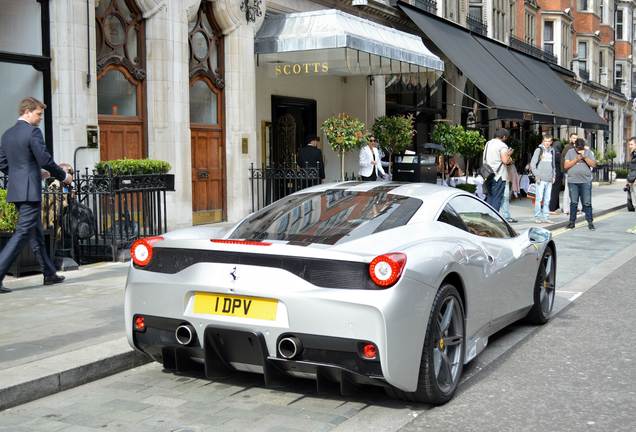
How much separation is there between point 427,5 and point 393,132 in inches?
275

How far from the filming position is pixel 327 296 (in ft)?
15.1

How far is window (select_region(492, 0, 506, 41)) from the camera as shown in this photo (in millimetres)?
32906

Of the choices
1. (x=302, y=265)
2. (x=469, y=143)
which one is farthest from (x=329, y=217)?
(x=469, y=143)

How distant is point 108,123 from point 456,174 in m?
11.0

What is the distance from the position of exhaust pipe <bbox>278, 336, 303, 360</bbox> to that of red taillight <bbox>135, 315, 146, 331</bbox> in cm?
101

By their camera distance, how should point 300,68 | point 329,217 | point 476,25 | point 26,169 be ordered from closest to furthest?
point 329,217 → point 26,169 → point 300,68 → point 476,25

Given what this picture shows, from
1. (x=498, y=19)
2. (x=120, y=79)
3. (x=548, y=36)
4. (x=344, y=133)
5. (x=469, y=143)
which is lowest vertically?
(x=469, y=143)

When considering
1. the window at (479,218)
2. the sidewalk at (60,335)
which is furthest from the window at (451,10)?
the window at (479,218)

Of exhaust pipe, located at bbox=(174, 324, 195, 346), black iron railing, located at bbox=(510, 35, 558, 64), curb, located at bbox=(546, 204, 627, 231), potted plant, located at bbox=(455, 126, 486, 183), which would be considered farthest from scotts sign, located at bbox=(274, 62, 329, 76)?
black iron railing, located at bbox=(510, 35, 558, 64)

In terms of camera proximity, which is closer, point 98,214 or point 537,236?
point 537,236

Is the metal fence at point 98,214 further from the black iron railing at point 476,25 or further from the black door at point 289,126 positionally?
the black iron railing at point 476,25

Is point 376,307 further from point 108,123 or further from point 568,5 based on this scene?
point 568,5

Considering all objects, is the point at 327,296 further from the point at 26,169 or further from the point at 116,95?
the point at 116,95

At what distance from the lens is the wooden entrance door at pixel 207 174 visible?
15.7 metres
